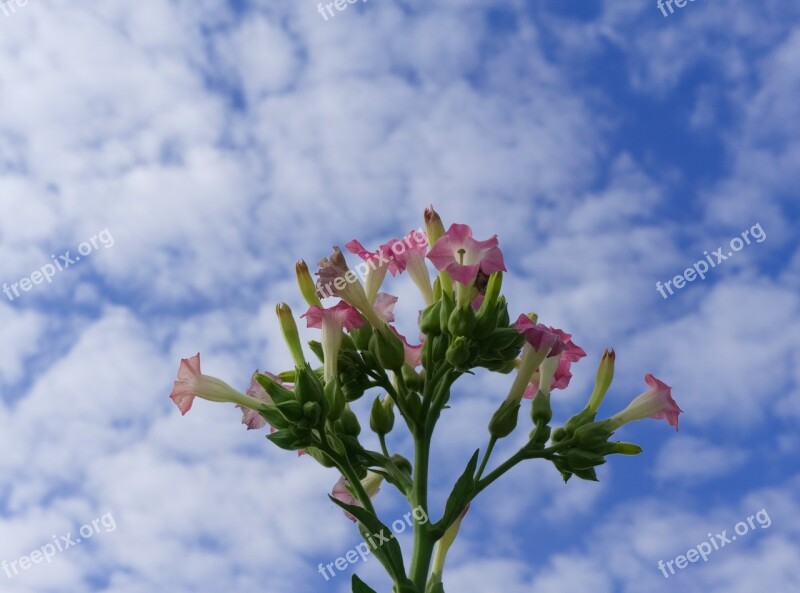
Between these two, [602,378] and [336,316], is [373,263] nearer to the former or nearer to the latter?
[336,316]

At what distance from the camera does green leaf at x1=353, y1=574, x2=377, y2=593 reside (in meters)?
3.63

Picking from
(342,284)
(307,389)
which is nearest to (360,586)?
(307,389)

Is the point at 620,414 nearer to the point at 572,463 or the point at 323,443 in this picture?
the point at 572,463

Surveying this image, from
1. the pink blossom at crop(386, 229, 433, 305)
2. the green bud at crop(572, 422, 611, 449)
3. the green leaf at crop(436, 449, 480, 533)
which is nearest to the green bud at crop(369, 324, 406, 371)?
the pink blossom at crop(386, 229, 433, 305)

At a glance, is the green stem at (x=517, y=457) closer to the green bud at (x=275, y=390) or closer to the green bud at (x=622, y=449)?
the green bud at (x=622, y=449)

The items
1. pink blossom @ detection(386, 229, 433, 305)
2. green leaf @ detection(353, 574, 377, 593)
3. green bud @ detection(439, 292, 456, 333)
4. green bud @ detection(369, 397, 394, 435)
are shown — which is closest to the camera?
green leaf @ detection(353, 574, 377, 593)

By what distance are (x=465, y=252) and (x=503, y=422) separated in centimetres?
86

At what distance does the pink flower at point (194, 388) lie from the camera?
4133mm

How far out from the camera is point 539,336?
13.1ft

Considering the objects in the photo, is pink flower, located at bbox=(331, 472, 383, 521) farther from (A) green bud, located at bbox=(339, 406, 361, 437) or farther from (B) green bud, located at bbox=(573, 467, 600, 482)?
(B) green bud, located at bbox=(573, 467, 600, 482)

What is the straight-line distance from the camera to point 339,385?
3920mm

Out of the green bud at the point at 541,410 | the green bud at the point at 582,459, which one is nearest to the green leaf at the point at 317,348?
the green bud at the point at 541,410

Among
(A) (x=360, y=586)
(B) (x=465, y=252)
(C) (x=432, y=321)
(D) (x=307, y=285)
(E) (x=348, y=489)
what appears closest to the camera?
(A) (x=360, y=586)

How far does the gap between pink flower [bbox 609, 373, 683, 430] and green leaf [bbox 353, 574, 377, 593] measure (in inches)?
61.8
